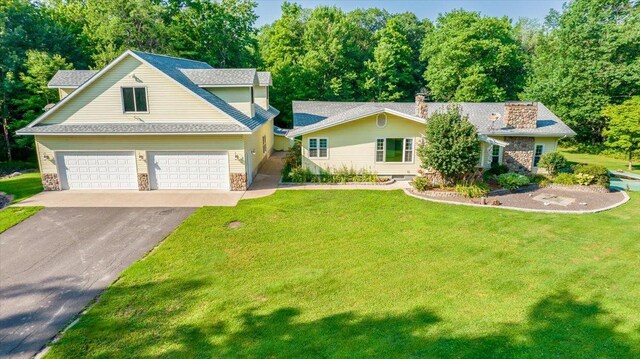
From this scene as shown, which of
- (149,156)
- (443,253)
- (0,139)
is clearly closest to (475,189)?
(443,253)

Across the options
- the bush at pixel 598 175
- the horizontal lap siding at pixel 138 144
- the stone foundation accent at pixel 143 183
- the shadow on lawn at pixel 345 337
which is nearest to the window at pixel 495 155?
the bush at pixel 598 175

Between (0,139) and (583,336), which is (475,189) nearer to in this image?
(583,336)

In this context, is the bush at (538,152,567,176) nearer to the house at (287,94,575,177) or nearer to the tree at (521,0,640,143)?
the house at (287,94,575,177)

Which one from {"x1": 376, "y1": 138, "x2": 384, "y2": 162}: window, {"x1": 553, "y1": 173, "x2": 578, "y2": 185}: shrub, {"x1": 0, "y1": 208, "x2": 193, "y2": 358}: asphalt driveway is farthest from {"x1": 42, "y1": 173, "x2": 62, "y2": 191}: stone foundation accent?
{"x1": 553, "y1": 173, "x2": 578, "y2": 185}: shrub

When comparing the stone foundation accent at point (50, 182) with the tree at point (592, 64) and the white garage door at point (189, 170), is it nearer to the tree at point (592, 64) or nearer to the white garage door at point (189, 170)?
the white garage door at point (189, 170)

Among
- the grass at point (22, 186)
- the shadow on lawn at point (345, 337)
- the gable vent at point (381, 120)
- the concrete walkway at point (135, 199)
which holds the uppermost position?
the gable vent at point (381, 120)

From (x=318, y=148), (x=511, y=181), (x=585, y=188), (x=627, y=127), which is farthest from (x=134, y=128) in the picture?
(x=627, y=127)
